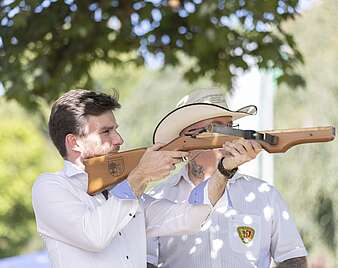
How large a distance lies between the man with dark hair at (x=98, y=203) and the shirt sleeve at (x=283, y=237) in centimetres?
56

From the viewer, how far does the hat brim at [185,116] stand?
11.4ft

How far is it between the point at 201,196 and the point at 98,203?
0.39 metres

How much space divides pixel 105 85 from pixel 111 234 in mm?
18232

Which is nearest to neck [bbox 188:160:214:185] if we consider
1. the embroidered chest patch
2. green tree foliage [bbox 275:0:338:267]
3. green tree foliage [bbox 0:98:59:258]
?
the embroidered chest patch

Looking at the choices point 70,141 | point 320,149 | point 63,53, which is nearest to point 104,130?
point 70,141

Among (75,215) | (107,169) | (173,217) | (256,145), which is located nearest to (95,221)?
(75,215)

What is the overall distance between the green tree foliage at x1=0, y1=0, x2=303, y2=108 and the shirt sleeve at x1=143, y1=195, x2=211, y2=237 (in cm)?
220

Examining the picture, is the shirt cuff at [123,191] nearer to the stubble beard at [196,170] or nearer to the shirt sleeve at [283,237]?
the stubble beard at [196,170]

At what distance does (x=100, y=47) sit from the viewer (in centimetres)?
598

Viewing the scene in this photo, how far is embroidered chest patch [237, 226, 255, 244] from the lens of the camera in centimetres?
355

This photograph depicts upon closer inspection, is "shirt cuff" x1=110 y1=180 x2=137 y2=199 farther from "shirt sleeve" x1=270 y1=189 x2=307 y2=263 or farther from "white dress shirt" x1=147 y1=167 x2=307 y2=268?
"shirt sleeve" x1=270 y1=189 x2=307 y2=263

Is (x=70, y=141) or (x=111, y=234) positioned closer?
(x=111, y=234)

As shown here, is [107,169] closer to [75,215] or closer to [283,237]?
[75,215]

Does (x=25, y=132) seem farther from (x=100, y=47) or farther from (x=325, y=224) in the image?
(x=100, y=47)
